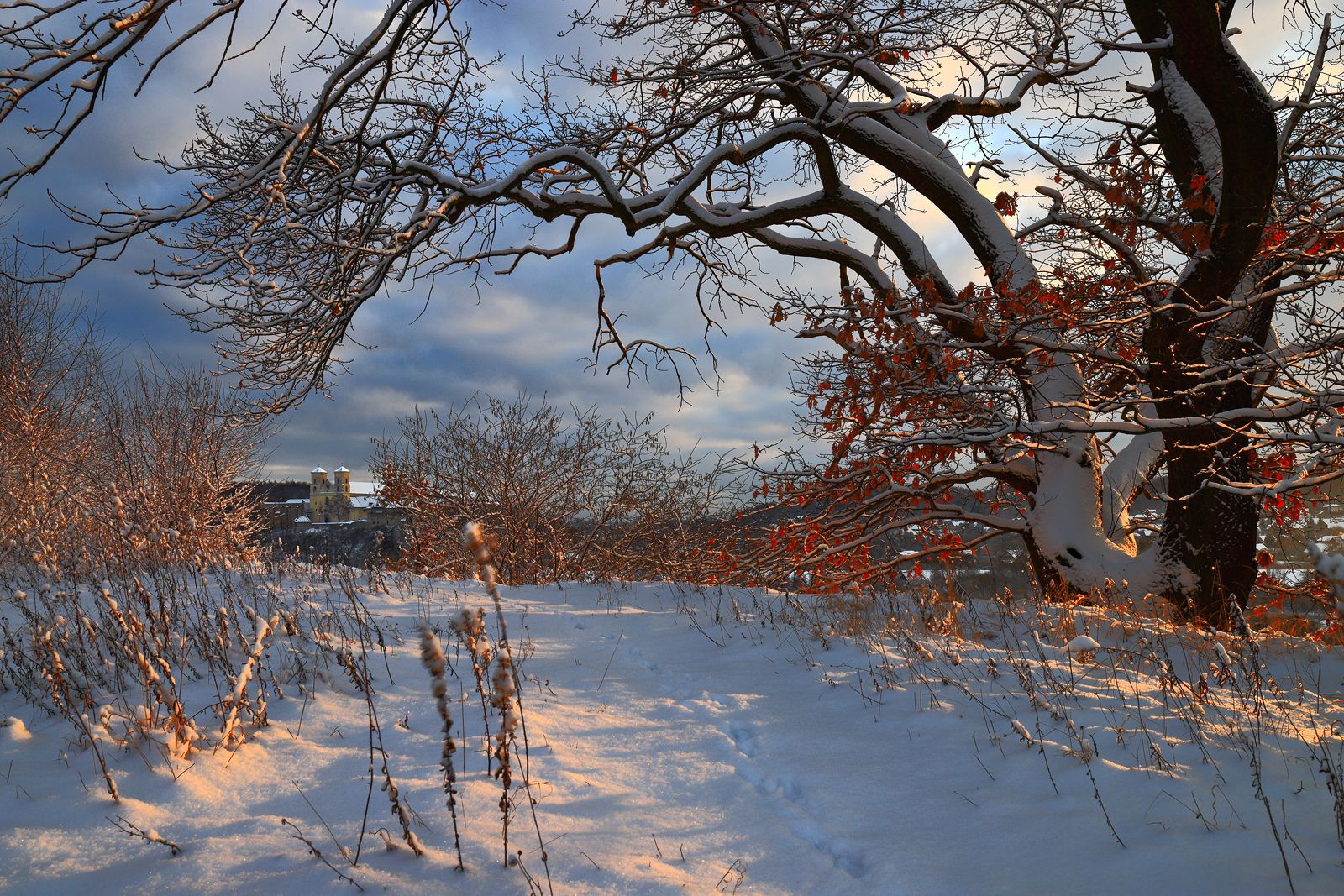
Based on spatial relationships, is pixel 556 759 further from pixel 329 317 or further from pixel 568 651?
pixel 329 317

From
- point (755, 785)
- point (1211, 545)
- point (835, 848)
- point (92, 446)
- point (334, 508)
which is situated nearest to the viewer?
point (835, 848)

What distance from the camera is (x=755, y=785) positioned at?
129 inches

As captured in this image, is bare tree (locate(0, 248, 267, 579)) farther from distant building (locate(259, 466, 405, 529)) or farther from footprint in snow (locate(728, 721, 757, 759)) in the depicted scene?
footprint in snow (locate(728, 721, 757, 759))

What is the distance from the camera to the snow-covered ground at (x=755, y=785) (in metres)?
2.38

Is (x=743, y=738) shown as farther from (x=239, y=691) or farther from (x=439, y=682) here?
(x=239, y=691)

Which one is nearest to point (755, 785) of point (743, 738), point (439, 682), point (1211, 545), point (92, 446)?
point (743, 738)

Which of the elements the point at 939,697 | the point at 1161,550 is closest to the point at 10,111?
the point at 939,697

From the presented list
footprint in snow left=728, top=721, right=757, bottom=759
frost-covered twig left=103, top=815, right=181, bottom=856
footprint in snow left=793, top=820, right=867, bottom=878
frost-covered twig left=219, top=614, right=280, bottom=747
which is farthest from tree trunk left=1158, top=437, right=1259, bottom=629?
frost-covered twig left=103, top=815, right=181, bottom=856

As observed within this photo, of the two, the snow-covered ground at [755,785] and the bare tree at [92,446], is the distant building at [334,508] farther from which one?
the snow-covered ground at [755,785]

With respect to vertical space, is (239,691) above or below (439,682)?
below

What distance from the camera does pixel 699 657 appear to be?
18.5 ft

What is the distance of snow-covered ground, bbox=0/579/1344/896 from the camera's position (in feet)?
7.80

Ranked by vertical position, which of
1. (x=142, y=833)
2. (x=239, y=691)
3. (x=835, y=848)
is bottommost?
(x=835, y=848)

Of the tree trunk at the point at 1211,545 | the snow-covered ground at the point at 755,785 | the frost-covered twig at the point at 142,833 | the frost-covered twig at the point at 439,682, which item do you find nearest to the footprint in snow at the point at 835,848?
the snow-covered ground at the point at 755,785
